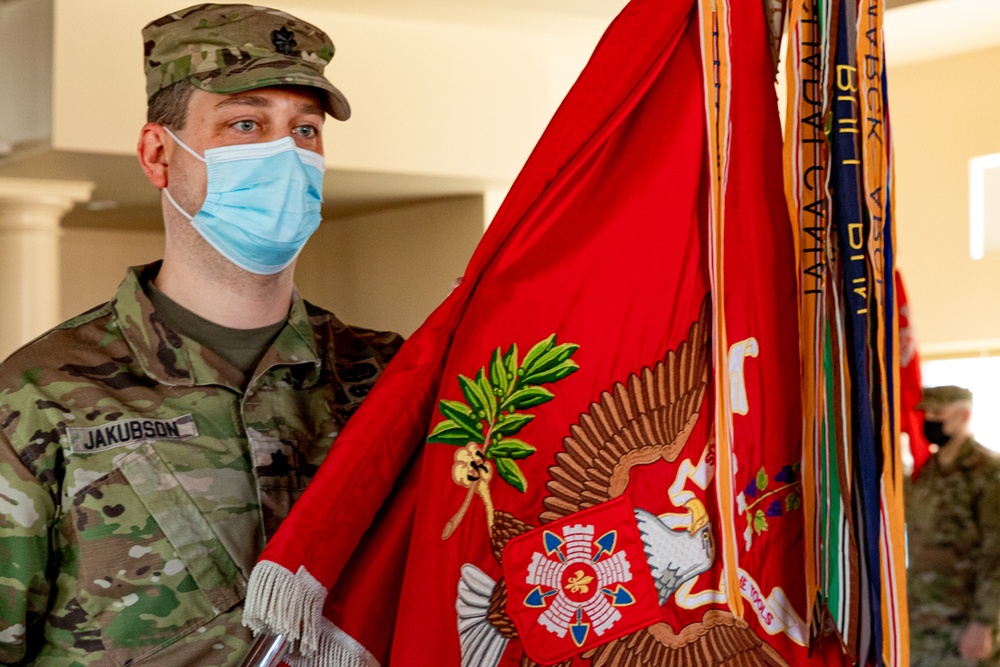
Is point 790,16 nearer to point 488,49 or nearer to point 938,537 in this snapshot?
point 938,537

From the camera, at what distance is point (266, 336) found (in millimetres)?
1778

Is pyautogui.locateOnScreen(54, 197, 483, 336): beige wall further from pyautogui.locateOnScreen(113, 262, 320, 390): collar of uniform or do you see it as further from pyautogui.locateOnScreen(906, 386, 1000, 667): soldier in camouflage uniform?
pyautogui.locateOnScreen(113, 262, 320, 390): collar of uniform

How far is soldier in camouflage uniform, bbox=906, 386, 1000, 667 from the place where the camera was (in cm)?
338

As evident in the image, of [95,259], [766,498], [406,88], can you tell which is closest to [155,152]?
[766,498]

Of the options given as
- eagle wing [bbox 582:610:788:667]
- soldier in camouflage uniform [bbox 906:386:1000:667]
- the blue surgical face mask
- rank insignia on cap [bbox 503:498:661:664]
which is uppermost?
the blue surgical face mask

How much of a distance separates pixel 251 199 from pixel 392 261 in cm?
517

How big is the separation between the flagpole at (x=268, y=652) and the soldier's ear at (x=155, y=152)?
2.27 ft

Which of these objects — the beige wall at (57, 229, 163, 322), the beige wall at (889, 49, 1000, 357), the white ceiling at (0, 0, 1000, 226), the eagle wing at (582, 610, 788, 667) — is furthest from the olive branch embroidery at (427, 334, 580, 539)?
the beige wall at (57, 229, 163, 322)

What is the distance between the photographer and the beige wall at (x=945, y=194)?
6629 mm

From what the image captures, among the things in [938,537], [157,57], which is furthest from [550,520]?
[938,537]

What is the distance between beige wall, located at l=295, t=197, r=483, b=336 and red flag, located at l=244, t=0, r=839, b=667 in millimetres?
4654

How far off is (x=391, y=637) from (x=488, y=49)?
15.1 feet

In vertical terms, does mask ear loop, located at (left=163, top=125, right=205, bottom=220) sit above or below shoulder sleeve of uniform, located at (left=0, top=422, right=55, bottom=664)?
above

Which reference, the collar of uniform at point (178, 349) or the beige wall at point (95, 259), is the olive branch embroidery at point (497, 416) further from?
the beige wall at point (95, 259)
